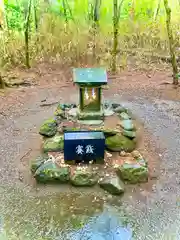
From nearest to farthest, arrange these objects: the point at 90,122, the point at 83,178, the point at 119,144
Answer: the point at 83,178, the point at 119,144, the point at 90,122

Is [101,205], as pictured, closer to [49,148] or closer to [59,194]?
[59,194]

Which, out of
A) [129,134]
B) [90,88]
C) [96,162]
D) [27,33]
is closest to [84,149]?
[96,162]

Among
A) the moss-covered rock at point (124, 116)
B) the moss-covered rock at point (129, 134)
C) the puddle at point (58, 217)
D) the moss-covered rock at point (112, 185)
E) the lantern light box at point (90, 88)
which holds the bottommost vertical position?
the puddle at point (58, 217)

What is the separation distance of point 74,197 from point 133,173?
827 mm

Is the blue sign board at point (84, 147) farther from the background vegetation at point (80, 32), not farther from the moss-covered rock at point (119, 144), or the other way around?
the background vegetation at point (80, 32)

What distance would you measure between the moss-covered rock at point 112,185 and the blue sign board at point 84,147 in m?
0.41

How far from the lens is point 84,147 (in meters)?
4.53

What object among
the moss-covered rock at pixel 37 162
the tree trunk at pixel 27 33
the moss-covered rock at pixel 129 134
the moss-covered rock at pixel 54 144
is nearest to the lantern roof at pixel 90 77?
the moss-covered rock at pixel 129 134

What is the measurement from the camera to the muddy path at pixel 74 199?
3.66 m

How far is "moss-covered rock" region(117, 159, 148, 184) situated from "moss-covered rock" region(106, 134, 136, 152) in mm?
524

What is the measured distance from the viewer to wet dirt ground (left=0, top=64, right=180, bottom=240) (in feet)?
12.0

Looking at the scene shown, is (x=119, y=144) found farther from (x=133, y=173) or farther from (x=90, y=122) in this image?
(x=90, y=122)

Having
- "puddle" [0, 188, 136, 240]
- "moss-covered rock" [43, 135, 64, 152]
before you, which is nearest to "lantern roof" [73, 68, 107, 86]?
"moss-covered rock" [43, 135, 64, 152]

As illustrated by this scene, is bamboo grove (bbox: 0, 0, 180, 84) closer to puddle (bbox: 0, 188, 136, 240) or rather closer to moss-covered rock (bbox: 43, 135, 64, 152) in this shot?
moss-covered rock (bbox: 43, 135, 64, 152)
